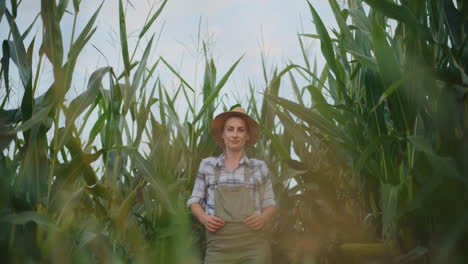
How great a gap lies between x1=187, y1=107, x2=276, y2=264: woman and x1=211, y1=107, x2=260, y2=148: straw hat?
4 cm

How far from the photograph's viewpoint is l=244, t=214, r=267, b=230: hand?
1.51 meters

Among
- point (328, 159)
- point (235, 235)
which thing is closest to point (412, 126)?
point (328, 159)

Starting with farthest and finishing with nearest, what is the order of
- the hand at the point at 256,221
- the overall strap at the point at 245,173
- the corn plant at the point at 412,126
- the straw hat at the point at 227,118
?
the straw hat at the point at 227,118 → the overall strap at the point at 245,173 → the hand at the point at 256,221 → the corn plant at the point at 412,126

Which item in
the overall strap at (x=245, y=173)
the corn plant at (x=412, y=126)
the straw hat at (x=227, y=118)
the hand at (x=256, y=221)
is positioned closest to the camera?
the corn plant at (x=412, y=126)

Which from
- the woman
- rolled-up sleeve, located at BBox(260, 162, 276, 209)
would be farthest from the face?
rolled-up sleeve, located at BBox(260, 162, 276, 209)

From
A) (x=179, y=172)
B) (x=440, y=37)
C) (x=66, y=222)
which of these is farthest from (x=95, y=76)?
(x=440, y=37)

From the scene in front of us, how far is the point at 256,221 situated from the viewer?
1.51 metres

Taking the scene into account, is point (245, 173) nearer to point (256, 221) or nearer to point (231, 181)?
→ point (231, 181)

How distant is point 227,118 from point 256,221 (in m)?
0.45

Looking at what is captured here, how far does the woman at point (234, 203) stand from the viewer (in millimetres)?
1523

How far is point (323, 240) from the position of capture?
5.08 feet

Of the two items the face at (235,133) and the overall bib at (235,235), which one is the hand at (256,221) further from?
the face at (235,133)

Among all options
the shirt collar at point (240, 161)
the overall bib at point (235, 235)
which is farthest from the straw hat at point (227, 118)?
the overall bib at point (235, 235)

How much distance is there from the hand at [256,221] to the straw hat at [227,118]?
0.37 m
